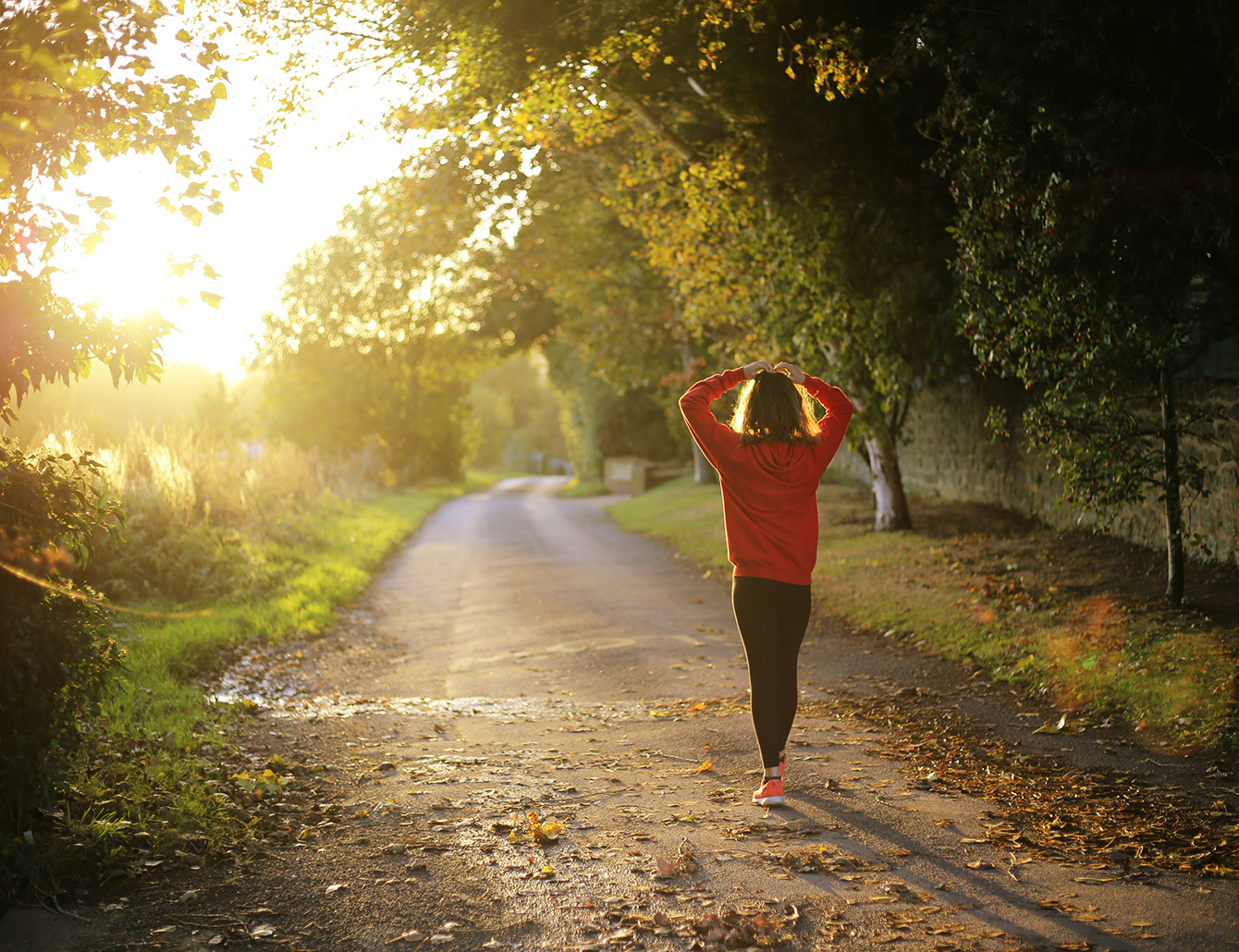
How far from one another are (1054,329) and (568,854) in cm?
621

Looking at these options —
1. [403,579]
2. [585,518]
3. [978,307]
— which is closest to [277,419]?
[585,518]

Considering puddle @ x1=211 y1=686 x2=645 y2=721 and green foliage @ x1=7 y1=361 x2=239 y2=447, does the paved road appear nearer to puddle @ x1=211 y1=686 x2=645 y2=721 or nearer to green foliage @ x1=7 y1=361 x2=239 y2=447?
puddle @ x1=211 y1=686 x2=645 y2=721

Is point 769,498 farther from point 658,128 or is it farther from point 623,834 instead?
point 658,128

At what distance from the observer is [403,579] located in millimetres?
15789

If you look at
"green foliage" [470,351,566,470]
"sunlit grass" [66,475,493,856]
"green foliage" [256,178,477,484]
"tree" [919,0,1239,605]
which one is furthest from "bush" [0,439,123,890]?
"green foliage" [470,351,566,470]

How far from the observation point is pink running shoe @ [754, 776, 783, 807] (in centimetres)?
521

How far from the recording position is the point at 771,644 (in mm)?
5367

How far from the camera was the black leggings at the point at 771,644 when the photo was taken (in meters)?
5.32

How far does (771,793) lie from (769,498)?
4.94 ft

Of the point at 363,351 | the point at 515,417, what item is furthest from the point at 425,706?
the point at 515,417

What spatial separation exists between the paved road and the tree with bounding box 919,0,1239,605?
2.63 meters

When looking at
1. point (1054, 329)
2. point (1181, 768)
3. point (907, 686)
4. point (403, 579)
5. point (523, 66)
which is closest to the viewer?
point (1181, 768)

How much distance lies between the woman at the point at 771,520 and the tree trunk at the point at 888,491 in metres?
10.6

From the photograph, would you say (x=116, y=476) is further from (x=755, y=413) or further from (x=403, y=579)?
(x=755, y=413)
